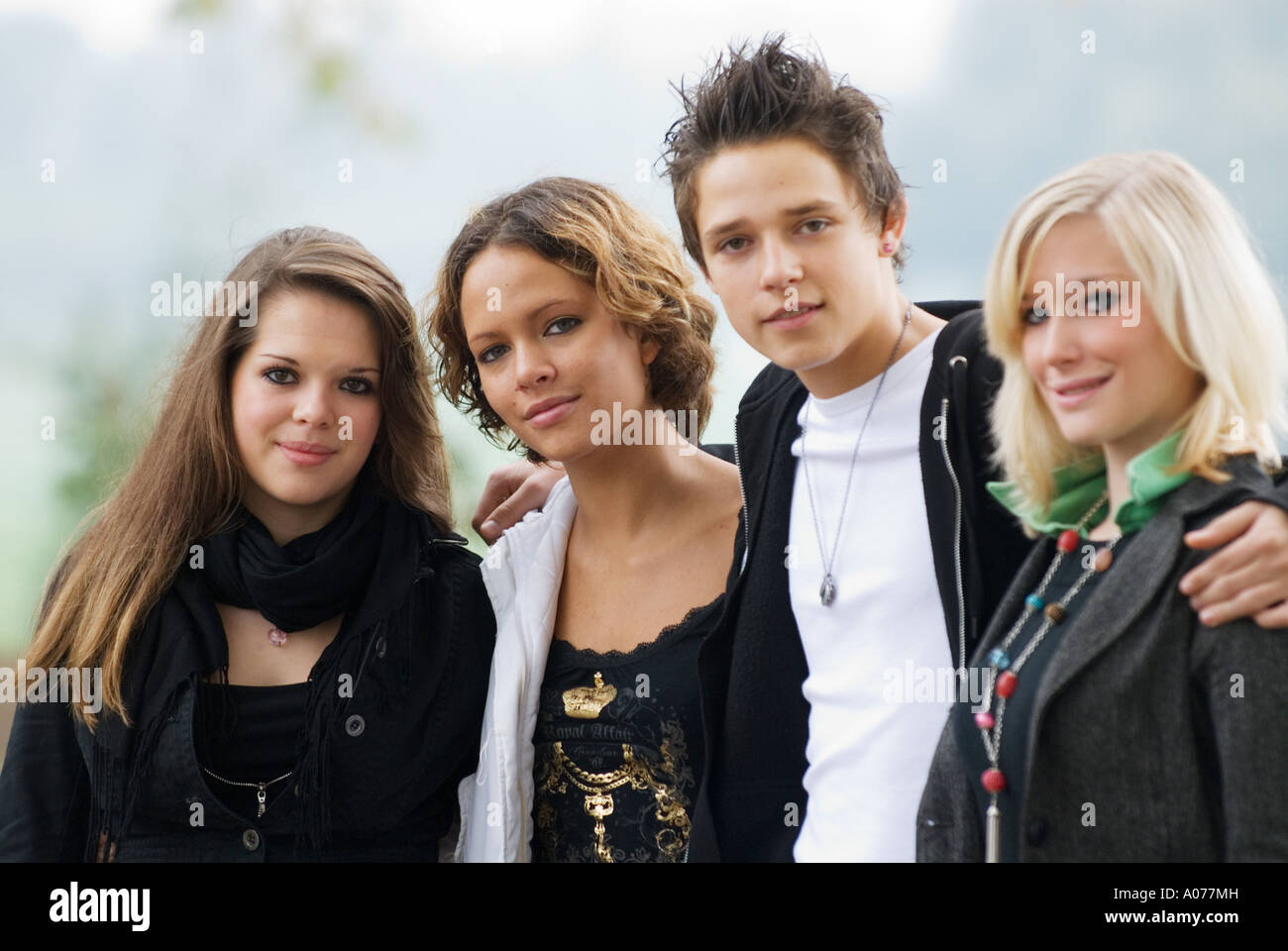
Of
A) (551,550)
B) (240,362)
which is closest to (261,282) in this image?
(240,362)

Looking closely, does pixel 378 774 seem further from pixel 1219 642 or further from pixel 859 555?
pixel 1219 642

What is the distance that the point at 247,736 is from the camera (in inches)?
117

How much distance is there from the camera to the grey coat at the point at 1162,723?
71.9 inches

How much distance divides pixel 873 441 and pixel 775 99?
2.44 feet

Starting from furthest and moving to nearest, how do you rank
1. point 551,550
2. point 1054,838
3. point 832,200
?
point 551,550, point 832,200, point 1054,838

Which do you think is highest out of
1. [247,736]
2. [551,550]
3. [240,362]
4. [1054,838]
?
[240,362]

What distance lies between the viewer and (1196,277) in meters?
1.96

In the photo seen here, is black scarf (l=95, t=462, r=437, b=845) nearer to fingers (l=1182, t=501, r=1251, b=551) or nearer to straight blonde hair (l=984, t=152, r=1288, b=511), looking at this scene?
A: straight blonde hair (l=984, t=152, r=1288, b=511)

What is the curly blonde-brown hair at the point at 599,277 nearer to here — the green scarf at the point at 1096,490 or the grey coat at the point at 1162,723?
the green scarf at the point at 1096,490

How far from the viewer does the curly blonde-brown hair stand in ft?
9.84

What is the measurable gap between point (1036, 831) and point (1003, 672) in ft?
0.89

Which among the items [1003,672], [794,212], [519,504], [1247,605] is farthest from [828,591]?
[519,504]

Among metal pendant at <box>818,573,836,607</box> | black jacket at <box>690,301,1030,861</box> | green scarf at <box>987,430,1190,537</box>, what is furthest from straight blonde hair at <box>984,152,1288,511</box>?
metal pendant at <box>818,573,836,607</box>

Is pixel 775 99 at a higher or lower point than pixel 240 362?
higher
